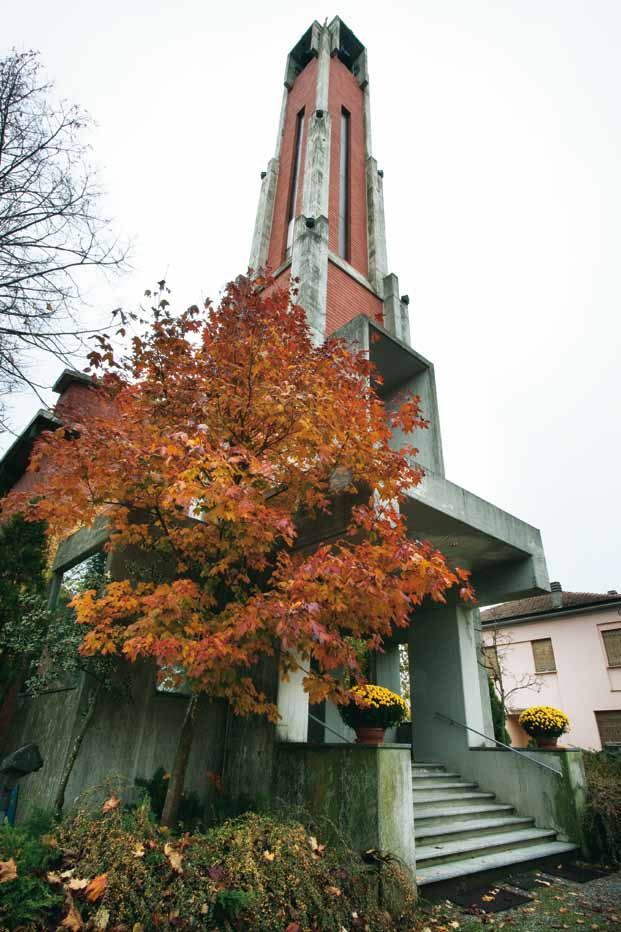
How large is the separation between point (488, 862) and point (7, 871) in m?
5.60

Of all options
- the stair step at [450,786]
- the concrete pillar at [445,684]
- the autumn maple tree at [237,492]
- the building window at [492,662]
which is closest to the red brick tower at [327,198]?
the autumn maple tree at [237,492]

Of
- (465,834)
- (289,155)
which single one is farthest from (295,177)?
(465,834)

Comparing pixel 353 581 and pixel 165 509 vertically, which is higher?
pixel 165 509

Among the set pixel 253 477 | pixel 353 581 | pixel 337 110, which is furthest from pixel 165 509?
pixel 337 110

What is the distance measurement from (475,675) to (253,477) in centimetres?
763

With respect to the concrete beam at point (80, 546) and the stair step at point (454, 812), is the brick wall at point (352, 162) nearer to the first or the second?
the concrete beam at point (80, 546)

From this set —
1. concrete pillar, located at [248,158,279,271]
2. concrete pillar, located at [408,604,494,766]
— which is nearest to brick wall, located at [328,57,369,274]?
concrete pillar, located at [248,158,279,271]

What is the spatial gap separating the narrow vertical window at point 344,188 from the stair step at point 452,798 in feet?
41.9

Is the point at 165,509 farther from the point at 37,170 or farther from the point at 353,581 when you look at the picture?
the point at 37,170

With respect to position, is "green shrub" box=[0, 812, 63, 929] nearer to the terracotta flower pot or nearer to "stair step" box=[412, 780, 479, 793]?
the terracotta flower pot

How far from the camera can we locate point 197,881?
11.8ft

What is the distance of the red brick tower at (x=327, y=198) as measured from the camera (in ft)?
40.0

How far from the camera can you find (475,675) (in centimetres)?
1037

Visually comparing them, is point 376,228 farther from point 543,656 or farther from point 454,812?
point 543,656
